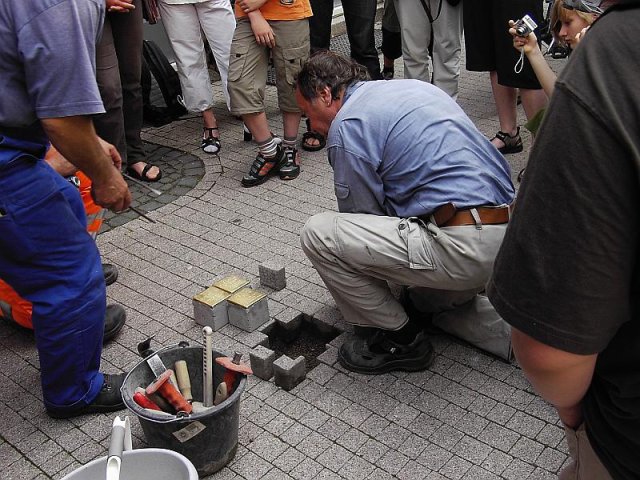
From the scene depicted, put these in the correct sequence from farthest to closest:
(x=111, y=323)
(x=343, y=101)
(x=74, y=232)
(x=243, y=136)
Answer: (x=243, y=136)
(x=111, y=323)
(x=343, y=101)
(x=74, y=232)

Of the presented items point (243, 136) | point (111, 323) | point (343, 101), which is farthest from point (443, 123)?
point (243, 136)

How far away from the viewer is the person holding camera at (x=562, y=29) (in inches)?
159

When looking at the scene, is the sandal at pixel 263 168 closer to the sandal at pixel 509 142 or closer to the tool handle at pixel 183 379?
the sandal at pixel 509 142

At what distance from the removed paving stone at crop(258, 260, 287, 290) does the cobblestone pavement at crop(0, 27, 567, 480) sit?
0.05 metres

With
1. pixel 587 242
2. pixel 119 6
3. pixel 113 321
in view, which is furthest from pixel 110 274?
pixel 587 242

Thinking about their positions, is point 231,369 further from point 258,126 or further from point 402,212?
point 258,126

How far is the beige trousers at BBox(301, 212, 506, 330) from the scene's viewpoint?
10.7 feet

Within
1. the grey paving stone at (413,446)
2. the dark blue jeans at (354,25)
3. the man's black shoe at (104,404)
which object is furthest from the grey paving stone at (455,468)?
the dark blue jeans at (354,25)

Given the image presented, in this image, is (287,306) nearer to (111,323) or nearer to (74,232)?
(111,323)

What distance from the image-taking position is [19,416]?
3404 mm

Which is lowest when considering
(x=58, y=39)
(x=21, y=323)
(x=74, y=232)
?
(x=21, y=323)

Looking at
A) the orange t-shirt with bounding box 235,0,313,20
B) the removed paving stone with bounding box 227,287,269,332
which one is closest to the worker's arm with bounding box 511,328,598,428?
the removed paving stone with bounding box 227,287,269,332

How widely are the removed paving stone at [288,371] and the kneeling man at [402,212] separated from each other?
0.77 ft

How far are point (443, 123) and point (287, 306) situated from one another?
1.34m
